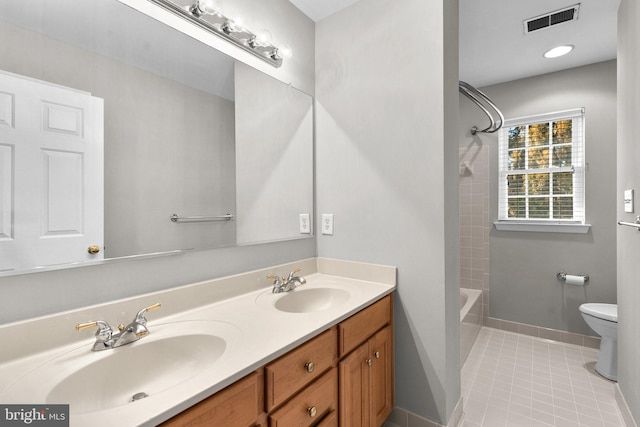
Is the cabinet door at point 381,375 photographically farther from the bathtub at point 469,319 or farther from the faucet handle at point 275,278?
the bathtub at point 469,319

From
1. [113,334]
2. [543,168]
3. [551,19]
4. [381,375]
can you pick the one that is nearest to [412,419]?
[381,375]

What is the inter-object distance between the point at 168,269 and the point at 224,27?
3.64 feet

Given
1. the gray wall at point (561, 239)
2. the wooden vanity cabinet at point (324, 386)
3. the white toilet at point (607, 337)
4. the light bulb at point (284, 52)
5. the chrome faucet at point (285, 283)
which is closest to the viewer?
the wooden vanity cabinet at point (324, 386)

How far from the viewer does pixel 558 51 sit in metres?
2.46

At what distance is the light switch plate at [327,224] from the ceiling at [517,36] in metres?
1.26

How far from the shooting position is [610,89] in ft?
8.48

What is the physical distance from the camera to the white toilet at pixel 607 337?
212 cm

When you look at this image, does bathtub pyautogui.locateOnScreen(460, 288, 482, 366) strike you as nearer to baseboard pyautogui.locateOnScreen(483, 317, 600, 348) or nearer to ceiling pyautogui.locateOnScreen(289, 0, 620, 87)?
baseboard pyautogui.locateOnScreen(483, 317, 600, 348)

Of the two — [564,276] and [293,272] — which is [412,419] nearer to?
[293,272]

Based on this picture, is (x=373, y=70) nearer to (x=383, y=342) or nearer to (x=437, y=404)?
(x=383, y=342)

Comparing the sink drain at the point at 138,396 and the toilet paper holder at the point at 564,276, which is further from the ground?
the sink drain at the point at 138,396

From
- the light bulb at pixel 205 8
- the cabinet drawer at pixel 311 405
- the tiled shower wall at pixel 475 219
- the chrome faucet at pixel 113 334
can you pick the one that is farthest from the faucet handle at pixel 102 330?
the tiled shower wall at pixel 475 219

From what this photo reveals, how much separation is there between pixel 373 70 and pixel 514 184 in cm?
217

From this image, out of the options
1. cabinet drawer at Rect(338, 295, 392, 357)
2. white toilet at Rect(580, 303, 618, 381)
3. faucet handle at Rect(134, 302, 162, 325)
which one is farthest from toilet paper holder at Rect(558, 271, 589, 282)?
faucet handle at Rect(134, 302, 162, 325)
